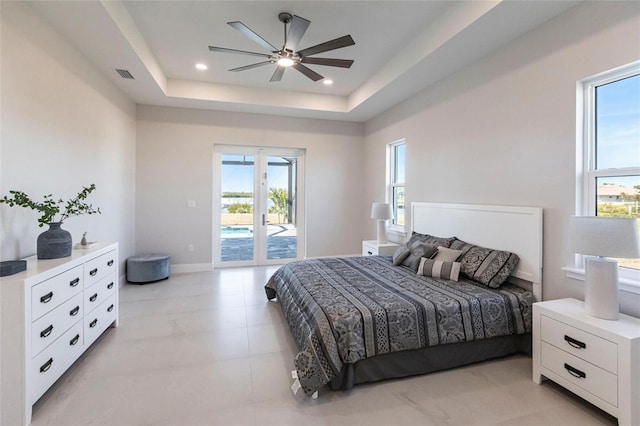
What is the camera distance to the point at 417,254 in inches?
130

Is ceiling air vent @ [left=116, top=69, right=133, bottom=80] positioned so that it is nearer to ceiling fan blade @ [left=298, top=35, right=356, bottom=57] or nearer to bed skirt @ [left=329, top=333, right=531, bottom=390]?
ceiling fan blade @ [left=298, top=35, right=356, bottom=57]

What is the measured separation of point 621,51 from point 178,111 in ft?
17.8

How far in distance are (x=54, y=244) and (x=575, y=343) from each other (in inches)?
145

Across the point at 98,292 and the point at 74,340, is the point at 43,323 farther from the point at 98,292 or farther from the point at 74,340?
the point at 98,292

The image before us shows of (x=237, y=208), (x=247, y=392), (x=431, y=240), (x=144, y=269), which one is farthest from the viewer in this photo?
(x=237, y=208)

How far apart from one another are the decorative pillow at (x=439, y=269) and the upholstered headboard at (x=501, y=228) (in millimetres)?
489

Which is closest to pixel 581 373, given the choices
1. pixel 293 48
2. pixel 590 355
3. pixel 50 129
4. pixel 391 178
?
pixel 590 355

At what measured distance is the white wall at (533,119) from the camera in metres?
2.20

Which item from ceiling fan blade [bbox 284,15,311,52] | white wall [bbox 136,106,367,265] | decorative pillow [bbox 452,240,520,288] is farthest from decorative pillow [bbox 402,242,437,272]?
white wall [bbox 136,106,367,265]

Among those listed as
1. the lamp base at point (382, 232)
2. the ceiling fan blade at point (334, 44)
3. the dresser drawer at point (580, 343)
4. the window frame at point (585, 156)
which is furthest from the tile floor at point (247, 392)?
the ceiling fan blade at point (334, 44)

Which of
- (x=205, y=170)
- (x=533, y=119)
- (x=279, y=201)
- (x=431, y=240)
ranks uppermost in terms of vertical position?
(x=533, y=119)

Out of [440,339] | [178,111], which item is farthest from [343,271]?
[178,111]

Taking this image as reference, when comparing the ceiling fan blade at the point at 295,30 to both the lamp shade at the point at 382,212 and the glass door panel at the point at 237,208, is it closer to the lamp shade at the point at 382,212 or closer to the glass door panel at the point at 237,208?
the lamp shade at the point at 382,212

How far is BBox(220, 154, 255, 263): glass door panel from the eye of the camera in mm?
5484
